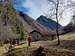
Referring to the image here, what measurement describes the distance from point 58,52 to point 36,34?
168ft

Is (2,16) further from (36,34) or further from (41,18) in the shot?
(41,18)

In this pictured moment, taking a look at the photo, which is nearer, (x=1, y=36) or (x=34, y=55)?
(x=34, y=55)

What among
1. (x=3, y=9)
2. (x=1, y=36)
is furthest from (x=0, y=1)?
(x=1, y=36)

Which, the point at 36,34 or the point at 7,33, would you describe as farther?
the point at 36,34

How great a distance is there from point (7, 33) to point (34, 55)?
1152 centimetres

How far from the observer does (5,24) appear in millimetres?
37719

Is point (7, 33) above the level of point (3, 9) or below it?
below

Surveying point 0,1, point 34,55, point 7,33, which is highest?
point 0,1

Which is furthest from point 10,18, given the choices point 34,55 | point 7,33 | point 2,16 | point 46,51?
point 46,51

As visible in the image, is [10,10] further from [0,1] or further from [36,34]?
[36,34]

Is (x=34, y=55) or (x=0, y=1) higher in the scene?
(x=0, y=1)

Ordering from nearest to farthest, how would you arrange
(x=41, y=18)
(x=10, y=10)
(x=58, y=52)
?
1. (x=58, y=52)
2. (x=10, y=10)
3. (x=41, y=18)

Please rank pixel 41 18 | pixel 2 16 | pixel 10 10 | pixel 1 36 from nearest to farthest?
pixel 1 36, pixel 2 16, pixel 10 10, pixel 41 18

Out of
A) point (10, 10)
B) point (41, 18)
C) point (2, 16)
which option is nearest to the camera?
point (2, 16)
